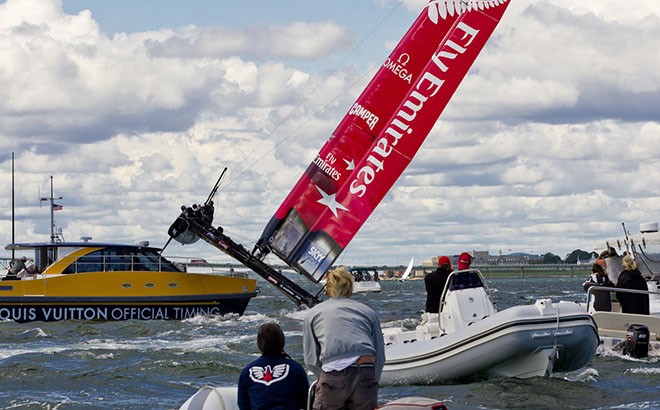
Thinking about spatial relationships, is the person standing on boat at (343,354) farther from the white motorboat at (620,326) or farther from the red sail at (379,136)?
the red sail at (379,136)

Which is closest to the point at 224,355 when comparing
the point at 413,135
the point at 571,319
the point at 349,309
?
the point at 413,135

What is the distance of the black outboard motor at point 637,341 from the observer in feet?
55.2

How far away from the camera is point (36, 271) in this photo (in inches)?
1178

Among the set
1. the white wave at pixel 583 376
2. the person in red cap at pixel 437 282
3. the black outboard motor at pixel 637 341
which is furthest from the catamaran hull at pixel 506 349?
the black outboard motor at pixel 637 341

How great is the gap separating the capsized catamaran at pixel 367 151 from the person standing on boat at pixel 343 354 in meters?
16.1

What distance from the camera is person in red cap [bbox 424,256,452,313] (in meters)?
15.9

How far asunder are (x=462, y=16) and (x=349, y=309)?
1714 centimetres

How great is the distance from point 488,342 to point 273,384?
→ 257 inches

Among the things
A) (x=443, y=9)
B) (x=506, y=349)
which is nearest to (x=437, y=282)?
(x=506, y=349)

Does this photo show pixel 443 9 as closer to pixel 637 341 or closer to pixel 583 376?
pixel 637 341

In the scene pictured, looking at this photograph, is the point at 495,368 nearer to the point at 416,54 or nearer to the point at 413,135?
the point at 413,135

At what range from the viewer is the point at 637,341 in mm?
16891

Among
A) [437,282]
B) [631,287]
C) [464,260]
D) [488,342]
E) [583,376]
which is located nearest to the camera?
[488,342]

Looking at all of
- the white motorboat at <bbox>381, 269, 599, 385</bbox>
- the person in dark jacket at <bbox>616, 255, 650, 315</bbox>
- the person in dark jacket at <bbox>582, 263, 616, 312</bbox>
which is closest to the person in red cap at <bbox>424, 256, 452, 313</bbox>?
the white motorboat at <bbox>381, 269, 599, 385</bbox>
